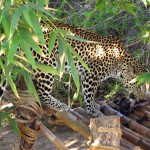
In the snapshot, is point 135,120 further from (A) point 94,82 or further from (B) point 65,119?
(A) point 94,82

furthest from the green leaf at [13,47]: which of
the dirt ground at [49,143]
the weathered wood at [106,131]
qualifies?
the dirt ground at [49,143]

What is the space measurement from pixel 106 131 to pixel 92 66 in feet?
6.59

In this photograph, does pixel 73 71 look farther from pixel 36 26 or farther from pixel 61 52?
pixel 36 26

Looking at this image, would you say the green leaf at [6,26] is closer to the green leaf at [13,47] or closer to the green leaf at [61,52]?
the green leaf at [13,47]

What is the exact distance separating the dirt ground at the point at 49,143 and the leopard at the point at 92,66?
0.89 metres

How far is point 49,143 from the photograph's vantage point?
4719 mm

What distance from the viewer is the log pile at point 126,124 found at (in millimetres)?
2449

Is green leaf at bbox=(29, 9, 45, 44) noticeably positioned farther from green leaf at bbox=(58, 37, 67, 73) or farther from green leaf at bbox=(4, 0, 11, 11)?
green leaf at bbox=(58, 37, 67, 73)

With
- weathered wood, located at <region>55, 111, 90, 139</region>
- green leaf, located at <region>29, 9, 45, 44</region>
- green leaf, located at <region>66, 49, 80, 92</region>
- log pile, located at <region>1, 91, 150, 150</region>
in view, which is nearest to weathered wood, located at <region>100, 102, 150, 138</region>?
log pile, located at <region>1, 91, 150, 150</region>

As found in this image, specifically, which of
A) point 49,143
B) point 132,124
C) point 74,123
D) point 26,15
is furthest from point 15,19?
point 49,143

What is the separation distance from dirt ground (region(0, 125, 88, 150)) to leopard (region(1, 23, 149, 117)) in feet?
2.93

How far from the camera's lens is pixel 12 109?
8.71ft

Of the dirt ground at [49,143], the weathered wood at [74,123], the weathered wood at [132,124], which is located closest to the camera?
the weathered wood at [74,123]

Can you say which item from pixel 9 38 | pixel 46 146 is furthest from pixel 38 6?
pixel 46 146
